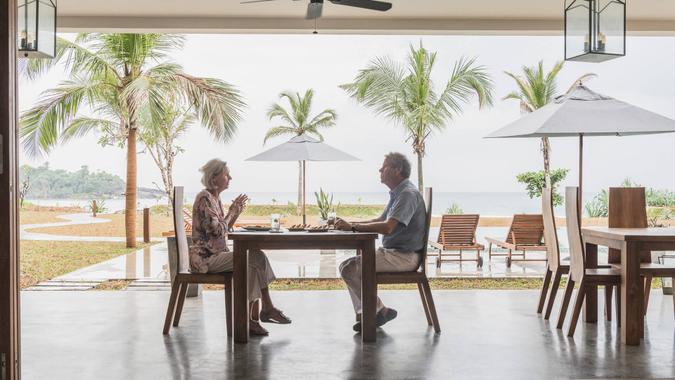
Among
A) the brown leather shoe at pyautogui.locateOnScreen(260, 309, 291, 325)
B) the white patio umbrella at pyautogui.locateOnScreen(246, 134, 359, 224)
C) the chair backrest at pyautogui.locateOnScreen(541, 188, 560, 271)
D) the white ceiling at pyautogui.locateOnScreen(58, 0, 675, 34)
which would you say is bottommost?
the brown leather shoe at pyautogui.locateOnScreen(260, 309, 291, 325)

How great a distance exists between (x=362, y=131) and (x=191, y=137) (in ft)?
30.3

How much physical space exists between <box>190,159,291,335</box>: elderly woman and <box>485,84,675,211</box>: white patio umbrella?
2.43 m

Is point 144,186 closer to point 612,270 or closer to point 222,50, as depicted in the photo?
point 222,50

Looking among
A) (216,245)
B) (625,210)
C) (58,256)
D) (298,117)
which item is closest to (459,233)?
(625,210)

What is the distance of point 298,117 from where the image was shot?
90.2 ft

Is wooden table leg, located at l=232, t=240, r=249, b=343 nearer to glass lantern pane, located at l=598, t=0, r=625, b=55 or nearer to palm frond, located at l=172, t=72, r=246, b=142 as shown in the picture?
glass lantern pane, located at l=598, t=0, r=625, b=55

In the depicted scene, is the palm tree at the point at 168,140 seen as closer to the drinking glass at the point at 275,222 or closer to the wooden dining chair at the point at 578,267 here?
the drinking glass at the point at 275,222

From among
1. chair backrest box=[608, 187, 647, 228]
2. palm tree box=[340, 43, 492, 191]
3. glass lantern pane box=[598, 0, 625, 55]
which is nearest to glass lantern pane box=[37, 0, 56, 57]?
glass lantern pane box=[598, 0, 625, 55]

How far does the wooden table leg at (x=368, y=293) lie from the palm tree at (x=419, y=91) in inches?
410

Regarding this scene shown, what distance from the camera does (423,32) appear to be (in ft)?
25.5

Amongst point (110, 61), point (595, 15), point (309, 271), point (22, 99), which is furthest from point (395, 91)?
point (22, 99)

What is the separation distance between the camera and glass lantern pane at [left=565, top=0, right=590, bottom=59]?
5.40 metres

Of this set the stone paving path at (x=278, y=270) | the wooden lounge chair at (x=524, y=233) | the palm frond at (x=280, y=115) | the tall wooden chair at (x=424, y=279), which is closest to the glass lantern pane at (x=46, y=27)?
the tall wooden chair at (x=424, y=279)

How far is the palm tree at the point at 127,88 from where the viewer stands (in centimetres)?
1277
